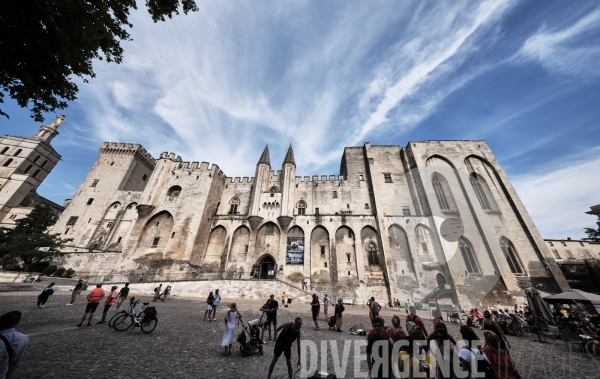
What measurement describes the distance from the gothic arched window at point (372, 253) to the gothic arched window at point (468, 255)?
782 cm

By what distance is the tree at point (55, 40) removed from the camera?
17.7ft

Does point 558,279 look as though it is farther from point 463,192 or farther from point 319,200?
point 319,200

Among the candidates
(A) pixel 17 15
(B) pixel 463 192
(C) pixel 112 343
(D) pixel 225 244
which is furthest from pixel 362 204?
(A) pixel 17 15

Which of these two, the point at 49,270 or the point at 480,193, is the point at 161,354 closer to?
the point at 49,270

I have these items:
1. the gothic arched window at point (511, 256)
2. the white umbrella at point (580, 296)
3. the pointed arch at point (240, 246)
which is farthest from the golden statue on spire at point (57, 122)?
the gothic arched window at point (511, 256)

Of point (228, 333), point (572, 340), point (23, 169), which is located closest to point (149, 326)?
point (228, 333)

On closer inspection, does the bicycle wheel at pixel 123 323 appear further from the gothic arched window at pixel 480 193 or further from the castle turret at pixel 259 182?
the gothic arched window at pixel 480 193

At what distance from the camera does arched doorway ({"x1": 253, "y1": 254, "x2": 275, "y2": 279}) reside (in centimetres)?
2241

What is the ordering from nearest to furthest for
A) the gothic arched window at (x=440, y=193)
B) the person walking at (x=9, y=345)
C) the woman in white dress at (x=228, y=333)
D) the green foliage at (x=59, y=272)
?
1. the person walking at (x=9, y=345)
2. the woman in white dress at (x=228, y=333)
3. the green foliage at (x=59, y=272)
4. the gothic arched window at (x=440, y=193)

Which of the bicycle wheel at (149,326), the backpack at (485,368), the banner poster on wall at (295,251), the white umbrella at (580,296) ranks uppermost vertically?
the banner poster on wall at (295,251)

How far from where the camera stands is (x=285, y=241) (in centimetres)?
2302

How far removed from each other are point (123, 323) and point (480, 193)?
3198 centimetres

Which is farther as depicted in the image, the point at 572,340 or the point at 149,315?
the point at 572,340

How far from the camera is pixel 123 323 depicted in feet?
22.1
